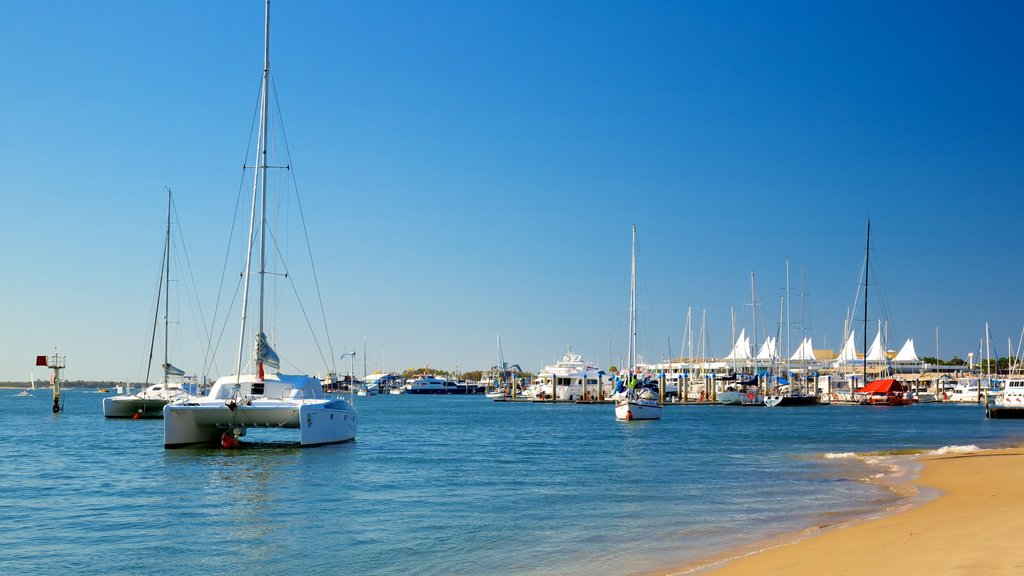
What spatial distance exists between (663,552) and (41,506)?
14.2 metres

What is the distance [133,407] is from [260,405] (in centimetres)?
3769

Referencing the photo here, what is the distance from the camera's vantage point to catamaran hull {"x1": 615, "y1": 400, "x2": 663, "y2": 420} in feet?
205

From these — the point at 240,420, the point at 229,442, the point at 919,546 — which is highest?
the point at 240,420

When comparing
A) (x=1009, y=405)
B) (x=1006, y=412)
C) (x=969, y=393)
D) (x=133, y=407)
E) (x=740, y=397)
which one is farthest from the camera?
(x=969, y=393)

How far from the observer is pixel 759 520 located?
18484 millimetres

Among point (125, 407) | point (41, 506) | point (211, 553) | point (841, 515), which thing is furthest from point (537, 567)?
point (125, 407)

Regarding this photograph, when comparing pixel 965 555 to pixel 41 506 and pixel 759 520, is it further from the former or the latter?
pixel 41 506

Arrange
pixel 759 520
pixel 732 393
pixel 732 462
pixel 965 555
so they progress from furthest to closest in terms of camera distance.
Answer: pixel 732 393, pixel 732 462, pixel 759 520, pixel 965 555

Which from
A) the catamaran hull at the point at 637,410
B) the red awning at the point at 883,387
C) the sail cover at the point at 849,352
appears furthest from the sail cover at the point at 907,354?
the catamaran hull at the point at 637,410

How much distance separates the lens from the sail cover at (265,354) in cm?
3469

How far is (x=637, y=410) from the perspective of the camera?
2468 inches

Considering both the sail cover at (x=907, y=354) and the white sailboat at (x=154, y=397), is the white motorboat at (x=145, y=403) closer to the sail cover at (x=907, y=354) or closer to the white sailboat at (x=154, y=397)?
the white sailboat at (x=154, y=397)

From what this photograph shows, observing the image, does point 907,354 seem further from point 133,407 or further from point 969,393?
point 133,407

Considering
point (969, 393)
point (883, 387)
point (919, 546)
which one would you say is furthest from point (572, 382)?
point (919, 546)
